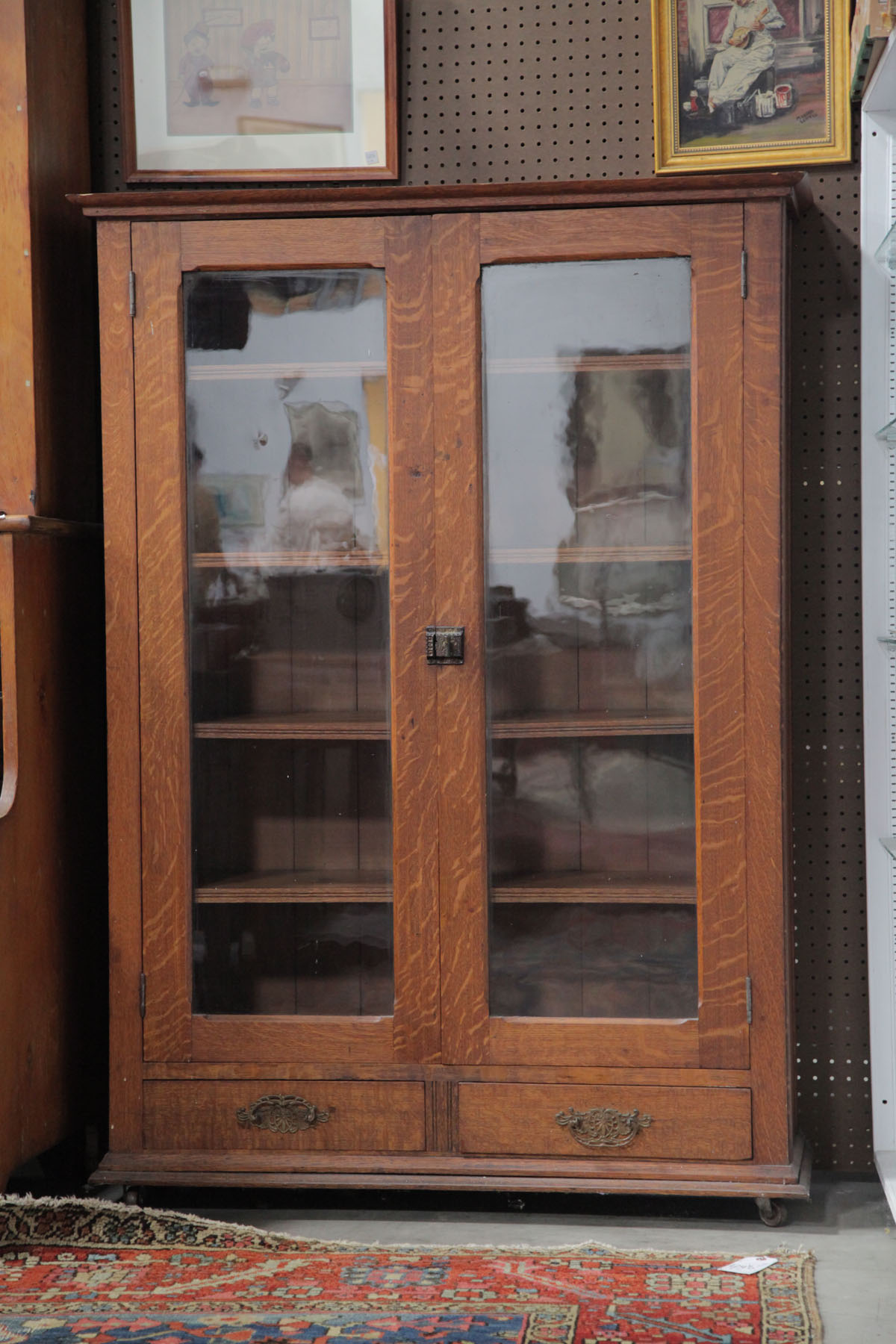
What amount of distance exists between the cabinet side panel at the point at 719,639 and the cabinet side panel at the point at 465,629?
0.43 metres

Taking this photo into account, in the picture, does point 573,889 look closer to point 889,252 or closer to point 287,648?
point 287,648

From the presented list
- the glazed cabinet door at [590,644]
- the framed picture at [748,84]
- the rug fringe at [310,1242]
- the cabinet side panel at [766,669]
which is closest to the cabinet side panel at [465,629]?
the glazed cabinet door at [590,644]

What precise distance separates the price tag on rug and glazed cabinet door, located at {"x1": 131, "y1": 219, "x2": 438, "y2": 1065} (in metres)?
0.68

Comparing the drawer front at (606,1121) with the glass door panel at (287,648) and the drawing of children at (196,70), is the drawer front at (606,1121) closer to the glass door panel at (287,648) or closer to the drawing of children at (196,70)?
the glass door panel at (287,648)

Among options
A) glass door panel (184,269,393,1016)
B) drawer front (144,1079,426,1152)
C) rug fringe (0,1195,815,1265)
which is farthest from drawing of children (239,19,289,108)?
rug fringe (0,1195,815,1265)

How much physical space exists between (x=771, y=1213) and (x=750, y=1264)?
203mm

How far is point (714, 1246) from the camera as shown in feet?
Answer: 8.18

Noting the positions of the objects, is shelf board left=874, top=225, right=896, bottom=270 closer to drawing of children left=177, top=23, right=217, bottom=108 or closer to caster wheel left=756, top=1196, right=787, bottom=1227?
drawing of children left=177, top=23, right=217, bottom=108

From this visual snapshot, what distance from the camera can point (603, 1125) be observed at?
2549mm

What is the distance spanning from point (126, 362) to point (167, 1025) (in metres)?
1.34

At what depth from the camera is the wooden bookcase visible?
8.28ft

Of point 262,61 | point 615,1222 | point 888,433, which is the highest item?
point 262,61

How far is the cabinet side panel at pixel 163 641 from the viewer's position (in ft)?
8.59

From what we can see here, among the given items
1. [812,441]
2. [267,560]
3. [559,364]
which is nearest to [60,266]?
[267,560]
